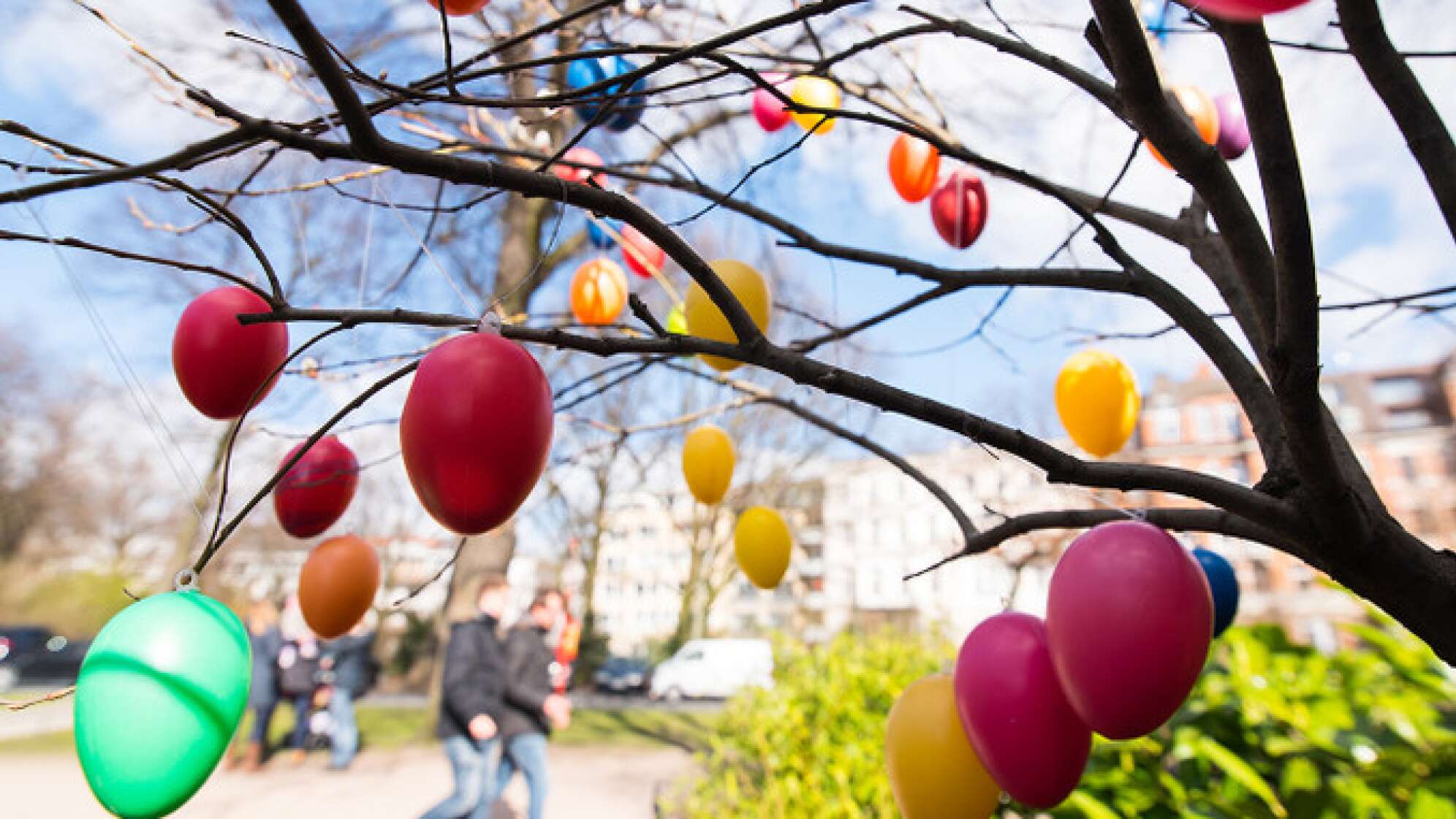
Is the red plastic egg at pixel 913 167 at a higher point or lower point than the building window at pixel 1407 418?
lower

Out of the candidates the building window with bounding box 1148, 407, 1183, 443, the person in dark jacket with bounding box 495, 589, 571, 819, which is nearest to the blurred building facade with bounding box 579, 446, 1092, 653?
the building window with bounding box 1148, 407, 1183, 443

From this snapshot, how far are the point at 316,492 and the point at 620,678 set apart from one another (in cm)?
1929

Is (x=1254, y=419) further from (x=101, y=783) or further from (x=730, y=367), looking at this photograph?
(x=101, y=783)

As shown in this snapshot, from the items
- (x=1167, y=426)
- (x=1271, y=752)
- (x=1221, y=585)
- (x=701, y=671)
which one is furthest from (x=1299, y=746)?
(x=1167, y=426)

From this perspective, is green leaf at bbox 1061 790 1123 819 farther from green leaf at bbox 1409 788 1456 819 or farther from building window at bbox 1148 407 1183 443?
building window at bbox 1148 407 1183 443

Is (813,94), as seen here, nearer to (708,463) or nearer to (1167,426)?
(708,463)

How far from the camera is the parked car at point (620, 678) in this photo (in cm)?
1906

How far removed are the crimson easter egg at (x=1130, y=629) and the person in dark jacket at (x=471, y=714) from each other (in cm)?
386

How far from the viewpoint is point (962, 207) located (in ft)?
7.85

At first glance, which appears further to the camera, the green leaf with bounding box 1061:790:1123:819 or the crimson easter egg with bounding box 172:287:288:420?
the green leaf with bounding box 1061:790:1123:819

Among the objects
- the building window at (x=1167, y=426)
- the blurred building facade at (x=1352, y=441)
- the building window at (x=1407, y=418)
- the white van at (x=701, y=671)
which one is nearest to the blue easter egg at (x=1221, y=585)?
the white van at (x=701, y=671)

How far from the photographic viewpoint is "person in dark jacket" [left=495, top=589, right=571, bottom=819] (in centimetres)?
430

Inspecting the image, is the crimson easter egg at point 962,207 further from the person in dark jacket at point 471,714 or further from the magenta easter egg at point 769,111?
the person in dark jacket at point 471,714

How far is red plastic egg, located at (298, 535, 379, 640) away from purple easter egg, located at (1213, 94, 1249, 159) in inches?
107
